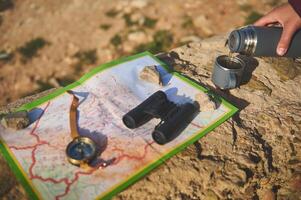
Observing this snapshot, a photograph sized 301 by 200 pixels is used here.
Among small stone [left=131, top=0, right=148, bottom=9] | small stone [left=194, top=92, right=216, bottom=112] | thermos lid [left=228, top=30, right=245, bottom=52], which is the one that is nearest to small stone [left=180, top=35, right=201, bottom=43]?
small stone [left=131, top=0, right=148, bottom=9]

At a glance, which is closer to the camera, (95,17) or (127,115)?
(127,115)

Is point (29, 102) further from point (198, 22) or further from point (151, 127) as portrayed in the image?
point (198, 22)

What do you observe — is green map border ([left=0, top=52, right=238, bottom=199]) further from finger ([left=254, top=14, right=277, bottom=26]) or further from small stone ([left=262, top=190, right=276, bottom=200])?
finger ([left=254, top=14, right=277, bottom=26])

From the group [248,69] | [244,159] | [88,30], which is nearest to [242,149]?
[244,159]

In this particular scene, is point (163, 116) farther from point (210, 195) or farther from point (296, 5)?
point (296, 5)

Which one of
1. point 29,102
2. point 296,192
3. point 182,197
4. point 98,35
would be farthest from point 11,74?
point 296,192

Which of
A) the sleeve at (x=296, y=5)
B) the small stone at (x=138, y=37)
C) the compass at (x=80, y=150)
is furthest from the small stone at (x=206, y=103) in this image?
the small stone at (x=138, y=37)
